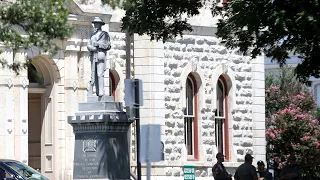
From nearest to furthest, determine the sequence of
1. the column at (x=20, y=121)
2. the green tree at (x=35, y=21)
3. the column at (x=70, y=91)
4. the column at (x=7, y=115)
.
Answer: the green tree at (x=35, y=21)
the column at (x=7, y=115)
the column at (x=20, y=121)
the column at (x=70, y=91)

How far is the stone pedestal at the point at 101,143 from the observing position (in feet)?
91.4

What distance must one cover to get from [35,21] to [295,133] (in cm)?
2198

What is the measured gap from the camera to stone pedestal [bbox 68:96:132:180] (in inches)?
1096

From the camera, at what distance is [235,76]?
39188 millimetres

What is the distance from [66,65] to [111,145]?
22.8 ft

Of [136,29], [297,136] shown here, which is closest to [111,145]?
[136,29]

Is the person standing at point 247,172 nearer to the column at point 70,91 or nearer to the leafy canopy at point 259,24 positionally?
the leafy canopy at point 259,24

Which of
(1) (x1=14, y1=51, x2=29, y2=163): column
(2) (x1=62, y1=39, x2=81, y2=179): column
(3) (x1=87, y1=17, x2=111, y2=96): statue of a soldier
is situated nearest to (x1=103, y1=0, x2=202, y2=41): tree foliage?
(3) (x1=87, y1=17, x2=111, y2=96): statue of a soldier

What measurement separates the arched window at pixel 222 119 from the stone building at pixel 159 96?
30 millimetres

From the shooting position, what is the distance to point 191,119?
38.0 metres

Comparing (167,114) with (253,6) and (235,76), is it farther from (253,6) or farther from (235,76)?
(253,6)

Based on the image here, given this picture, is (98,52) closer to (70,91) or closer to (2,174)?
(2,174)

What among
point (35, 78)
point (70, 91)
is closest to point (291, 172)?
point (70, 91)

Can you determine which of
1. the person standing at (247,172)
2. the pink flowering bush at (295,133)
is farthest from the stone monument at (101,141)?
the pink flowering bush at (295,133)
